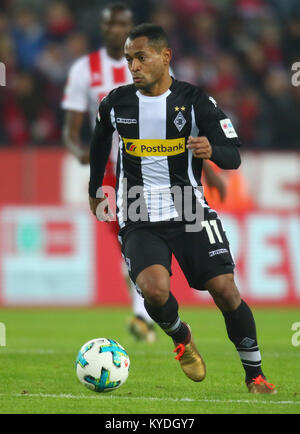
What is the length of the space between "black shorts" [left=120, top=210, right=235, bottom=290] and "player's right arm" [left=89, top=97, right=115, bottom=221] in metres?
0.38

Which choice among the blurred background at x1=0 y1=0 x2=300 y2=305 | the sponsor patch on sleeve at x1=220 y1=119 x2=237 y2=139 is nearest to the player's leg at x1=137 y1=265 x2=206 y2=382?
the sponsor patch on sleeve at x1=220 y1=119 x2=237 y2=139

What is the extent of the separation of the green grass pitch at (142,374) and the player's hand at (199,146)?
140cm

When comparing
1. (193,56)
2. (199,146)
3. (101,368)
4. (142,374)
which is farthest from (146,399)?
(193,56)

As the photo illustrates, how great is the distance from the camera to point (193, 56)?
1559cm

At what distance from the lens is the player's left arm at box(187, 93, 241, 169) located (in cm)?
564

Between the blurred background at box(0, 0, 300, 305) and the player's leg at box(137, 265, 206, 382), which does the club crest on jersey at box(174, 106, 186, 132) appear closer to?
the player's leg at box(137, 265, 206, 382)

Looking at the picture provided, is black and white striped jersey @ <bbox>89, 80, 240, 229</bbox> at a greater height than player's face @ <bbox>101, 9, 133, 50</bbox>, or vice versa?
player's face @ <bbox>101, 9, 133, 50</bbox>

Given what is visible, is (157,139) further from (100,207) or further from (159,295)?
(159,295)

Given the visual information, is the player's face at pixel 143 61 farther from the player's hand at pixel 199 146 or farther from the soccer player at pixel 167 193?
the player's hand at pixel 199 146

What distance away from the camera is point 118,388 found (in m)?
6.19

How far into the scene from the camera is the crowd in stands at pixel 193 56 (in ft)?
47.4

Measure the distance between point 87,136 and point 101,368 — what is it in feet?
27.5

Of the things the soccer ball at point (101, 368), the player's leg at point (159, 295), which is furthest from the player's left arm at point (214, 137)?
the soccer ball at point (101, 368)
